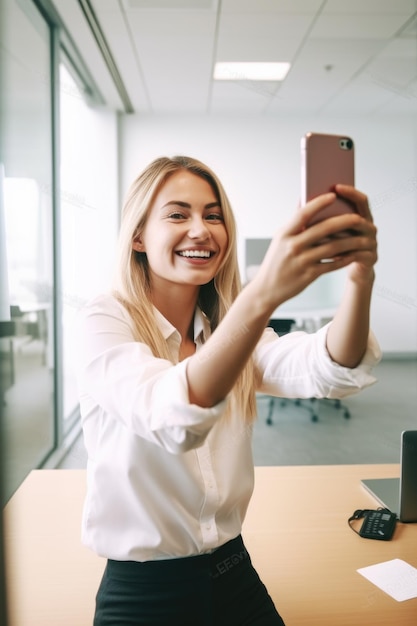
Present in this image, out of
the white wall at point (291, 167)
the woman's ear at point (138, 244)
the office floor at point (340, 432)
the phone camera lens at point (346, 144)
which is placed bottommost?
the office floor at point (340, 432)

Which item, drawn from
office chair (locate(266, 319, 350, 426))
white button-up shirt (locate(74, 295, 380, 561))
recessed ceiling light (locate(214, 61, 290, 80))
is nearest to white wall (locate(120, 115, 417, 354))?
recessed ceiling light (locate(214, 61, 290, 80))

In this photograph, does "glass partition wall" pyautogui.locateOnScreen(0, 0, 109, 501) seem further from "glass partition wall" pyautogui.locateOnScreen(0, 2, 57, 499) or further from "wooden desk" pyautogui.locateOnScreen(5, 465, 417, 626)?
"wooden desk" pyautogui.locateOnScreen(5, 465, 417, 626)

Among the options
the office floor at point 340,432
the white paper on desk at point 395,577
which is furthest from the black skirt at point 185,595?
the office floor at point 340,432

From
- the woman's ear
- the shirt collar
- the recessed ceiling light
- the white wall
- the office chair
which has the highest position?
the recessed ceiling light

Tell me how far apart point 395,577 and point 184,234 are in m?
0.78

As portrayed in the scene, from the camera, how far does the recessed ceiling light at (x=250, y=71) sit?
4492 mm

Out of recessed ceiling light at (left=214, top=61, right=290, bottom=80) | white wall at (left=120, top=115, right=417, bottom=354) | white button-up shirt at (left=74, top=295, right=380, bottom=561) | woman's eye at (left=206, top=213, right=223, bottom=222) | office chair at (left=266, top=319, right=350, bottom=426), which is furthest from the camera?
white wall at (left=120, top=115, right=417, bottom=354)

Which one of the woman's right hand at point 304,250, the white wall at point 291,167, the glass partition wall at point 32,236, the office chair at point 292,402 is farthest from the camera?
the white wall at point 291,167

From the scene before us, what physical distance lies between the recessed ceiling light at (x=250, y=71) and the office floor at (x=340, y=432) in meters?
3.08

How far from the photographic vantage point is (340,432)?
13.2 ft

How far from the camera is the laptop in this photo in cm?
113

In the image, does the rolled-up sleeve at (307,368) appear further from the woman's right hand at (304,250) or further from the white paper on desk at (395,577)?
the white paper on desk at (395,577)

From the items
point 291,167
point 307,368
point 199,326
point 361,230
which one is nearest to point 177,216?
point 199,326

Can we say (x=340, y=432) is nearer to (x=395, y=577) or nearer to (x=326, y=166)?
(x=395, y=577)
